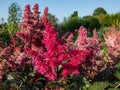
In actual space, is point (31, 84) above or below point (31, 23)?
below

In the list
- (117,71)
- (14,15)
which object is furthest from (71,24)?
(117,71)

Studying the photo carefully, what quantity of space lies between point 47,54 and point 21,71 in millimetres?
480

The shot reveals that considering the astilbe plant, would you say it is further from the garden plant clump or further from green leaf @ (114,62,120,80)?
green leaf @ (114,62,120,80)

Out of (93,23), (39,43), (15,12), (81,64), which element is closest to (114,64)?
(81,64)

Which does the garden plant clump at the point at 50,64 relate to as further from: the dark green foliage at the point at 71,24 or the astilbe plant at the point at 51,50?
the dark green foliage at the point at 71,24

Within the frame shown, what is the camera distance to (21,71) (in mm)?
3568

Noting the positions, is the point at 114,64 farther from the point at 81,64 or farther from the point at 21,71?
the point at 21,71

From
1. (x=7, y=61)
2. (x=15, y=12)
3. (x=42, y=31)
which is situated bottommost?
(x=7, y=61)

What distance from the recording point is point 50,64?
10.6 feet

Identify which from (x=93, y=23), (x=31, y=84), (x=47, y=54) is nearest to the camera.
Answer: (x=47, y=54)

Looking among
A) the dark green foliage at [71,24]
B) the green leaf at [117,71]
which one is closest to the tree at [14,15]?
the dark green foliage at [71,24]

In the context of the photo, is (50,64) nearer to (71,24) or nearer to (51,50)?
(51,50)

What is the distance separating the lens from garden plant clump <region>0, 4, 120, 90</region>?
127 inches

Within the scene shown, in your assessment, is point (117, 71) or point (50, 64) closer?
point (50, 64)
